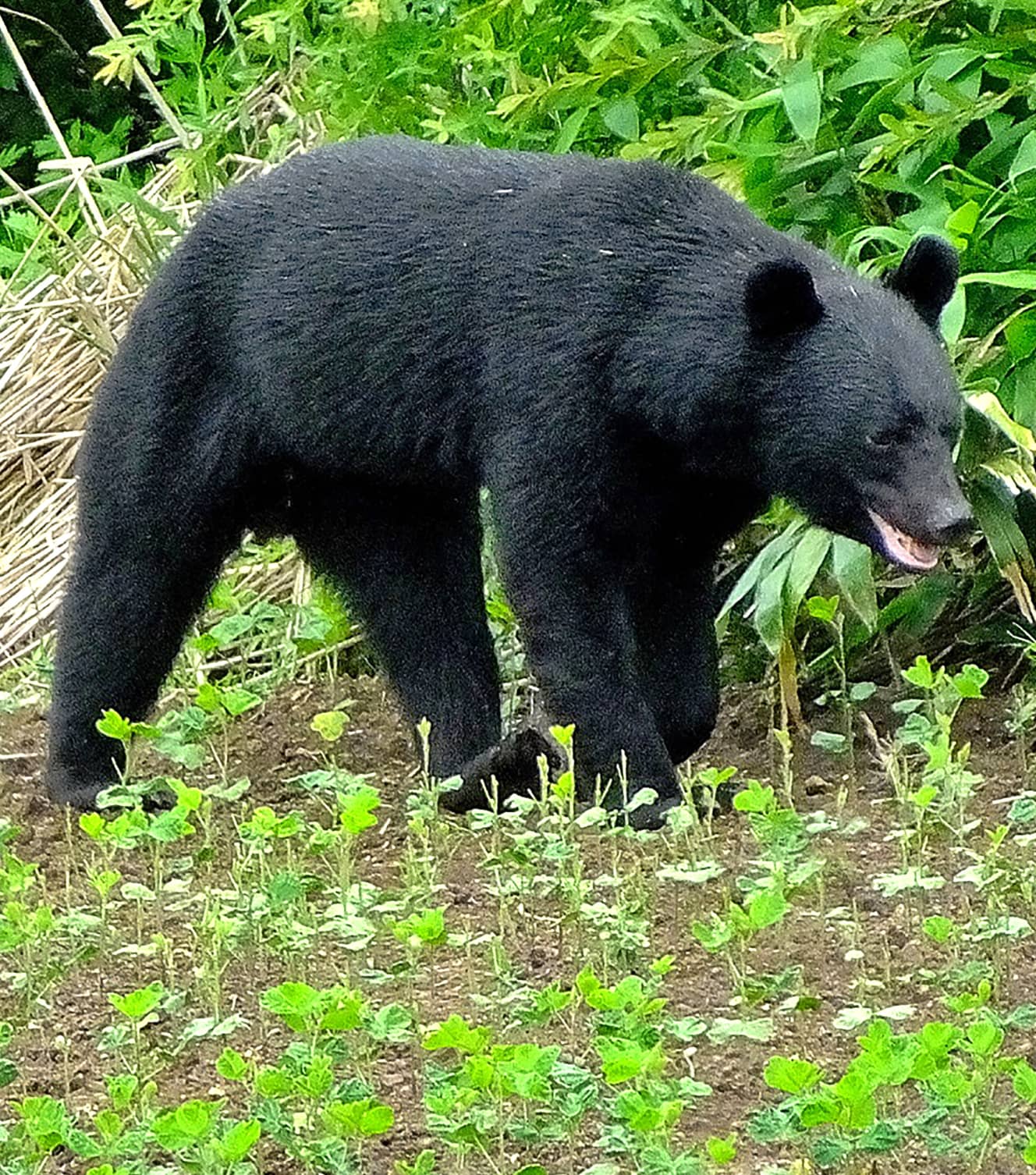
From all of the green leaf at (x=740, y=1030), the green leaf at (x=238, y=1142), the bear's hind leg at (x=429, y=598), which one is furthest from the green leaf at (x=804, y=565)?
the green leaf at (x=238, y=1142)

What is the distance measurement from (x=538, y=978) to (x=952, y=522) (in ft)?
4.28

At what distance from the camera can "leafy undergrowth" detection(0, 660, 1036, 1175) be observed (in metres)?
3.13

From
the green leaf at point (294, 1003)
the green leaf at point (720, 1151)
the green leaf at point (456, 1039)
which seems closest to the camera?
the green leaf at point (720, 1151)

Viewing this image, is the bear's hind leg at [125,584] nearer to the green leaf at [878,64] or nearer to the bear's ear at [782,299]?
the bear's ear at [782,299]

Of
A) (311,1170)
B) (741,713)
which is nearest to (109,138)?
(741,713)

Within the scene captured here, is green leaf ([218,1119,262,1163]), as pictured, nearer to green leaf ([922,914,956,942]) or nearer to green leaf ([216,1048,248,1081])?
green leaf ([216,1048,248,1081])

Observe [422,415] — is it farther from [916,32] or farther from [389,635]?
[916,32]

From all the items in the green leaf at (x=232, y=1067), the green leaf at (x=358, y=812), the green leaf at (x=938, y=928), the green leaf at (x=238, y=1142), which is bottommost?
the green leaf at (x=938, y=928)

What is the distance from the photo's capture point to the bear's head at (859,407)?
4699 mm

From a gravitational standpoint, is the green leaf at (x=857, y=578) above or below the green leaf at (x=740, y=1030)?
below

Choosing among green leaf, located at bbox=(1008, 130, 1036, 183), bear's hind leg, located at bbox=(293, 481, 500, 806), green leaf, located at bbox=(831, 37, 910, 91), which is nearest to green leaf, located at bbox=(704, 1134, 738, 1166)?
bear's hind leg, located at bbox=(293, 481, 500, 806)

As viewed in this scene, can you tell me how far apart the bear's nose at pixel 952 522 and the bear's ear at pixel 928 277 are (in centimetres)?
54

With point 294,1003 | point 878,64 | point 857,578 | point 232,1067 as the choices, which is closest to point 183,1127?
point 232,1067

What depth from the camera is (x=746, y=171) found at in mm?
5891
